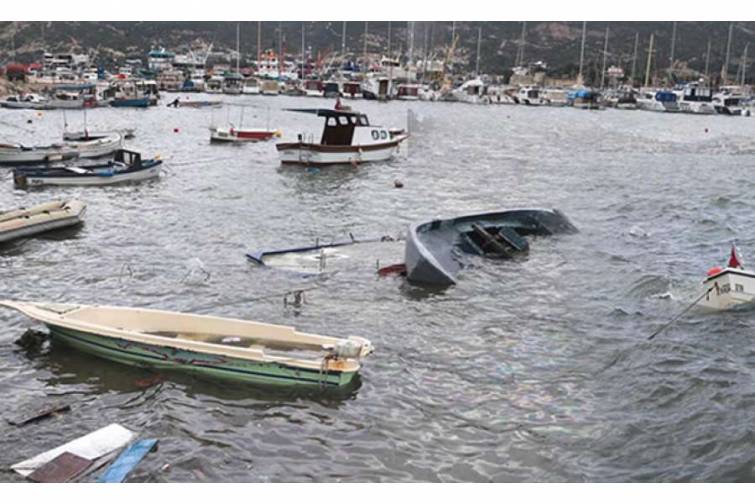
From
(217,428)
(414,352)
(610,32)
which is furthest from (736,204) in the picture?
(610,32)

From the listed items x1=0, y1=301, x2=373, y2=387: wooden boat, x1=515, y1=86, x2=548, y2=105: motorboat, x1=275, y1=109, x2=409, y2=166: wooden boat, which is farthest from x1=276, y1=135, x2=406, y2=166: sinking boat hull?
x1=515, y1=86, x2=548, y2=105: motorboat

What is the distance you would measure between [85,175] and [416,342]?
23.1 meters

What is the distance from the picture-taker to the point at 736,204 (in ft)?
109

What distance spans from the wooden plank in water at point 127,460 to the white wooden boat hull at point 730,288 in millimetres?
12152

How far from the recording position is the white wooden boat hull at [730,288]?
16391 mm

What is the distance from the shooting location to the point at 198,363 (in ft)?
42.2

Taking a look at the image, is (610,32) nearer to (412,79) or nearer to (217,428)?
(412,79)

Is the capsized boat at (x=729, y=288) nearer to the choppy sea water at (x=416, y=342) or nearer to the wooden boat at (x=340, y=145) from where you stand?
the choppy sea water at (x=416, y=342)

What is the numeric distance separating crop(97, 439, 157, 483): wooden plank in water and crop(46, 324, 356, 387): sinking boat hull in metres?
2.18

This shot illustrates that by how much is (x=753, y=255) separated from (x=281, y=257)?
1389 cm

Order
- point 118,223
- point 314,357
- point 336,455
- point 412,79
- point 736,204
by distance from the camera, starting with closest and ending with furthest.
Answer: point 336,455, point 314,357, point 118,223, point 736,204, point 412,79

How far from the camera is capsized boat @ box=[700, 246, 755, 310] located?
53.8ft

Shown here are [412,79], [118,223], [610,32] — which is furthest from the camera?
[610,32]

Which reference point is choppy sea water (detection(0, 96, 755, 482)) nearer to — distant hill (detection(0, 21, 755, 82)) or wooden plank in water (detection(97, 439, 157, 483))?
wooden plank in water (detection(97, 439, 157, 483))
